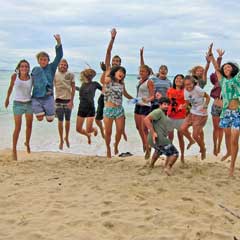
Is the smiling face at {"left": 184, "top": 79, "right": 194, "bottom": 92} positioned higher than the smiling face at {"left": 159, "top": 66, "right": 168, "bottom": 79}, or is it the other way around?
the smiling face at {"left": 159, "top": 66, "right": 168, "bottom": 79}

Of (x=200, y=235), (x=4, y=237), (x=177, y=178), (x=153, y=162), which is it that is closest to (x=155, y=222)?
(x=200, y=235)

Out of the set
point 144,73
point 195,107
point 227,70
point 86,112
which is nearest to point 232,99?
point 227,70

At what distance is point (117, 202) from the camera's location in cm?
532

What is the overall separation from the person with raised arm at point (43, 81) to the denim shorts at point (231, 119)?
10.0 feet

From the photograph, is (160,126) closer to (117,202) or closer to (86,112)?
(117,202)

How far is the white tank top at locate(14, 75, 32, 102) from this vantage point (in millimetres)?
7925

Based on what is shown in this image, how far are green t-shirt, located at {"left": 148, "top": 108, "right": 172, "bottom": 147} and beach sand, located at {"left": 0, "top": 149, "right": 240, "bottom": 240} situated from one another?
1.64 ft

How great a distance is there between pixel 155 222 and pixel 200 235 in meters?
0.51

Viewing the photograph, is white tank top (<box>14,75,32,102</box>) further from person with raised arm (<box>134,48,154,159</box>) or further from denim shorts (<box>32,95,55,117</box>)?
person with raised arm (<box>134,48,154,159</box>)

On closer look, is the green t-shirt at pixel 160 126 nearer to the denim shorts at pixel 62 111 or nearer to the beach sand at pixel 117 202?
the beach sand at pixel 117 202

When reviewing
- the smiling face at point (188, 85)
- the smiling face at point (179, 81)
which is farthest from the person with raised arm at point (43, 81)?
the smiling face at point (188, 85)

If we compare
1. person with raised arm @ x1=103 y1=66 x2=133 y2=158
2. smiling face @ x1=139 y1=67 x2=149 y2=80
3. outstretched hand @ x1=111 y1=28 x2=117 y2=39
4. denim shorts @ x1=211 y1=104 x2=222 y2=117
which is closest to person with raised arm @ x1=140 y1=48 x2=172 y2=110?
smiling face @ x1=139 y1=67 x2=149 y2=80

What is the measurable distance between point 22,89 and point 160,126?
253cm

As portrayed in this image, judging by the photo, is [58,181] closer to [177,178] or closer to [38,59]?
[177,178]
